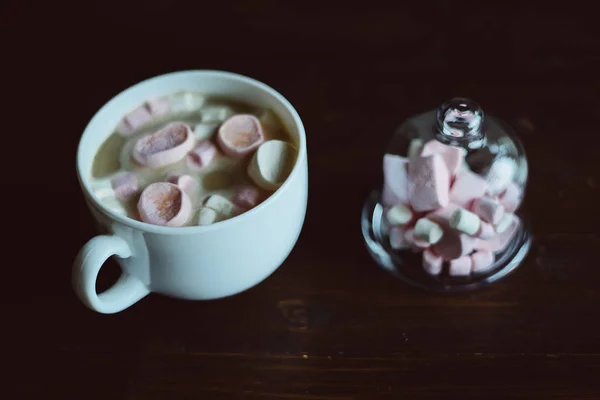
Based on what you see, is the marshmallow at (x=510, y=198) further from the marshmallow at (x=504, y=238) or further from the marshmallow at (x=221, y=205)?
the marshmallow at (x=221, y=205)

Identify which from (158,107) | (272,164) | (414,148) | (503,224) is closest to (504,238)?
(503,224)

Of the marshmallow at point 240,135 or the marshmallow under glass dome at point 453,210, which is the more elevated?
the marshmallow at point 240,135

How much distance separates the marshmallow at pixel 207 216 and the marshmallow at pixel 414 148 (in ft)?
0.74

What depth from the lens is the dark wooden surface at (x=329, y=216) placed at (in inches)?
24.0

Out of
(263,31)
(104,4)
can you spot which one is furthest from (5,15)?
(263,31)

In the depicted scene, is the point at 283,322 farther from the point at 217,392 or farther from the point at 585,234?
the point at 585,234

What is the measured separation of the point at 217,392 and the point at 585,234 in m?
0.37

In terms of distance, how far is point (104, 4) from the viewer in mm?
991

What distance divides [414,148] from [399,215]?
81mm

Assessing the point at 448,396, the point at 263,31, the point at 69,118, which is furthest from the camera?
the point at 263,31

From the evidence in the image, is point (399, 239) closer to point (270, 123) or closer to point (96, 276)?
point (270, 123)

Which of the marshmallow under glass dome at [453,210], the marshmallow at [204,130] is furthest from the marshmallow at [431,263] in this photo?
the marshmallow at [204,130]

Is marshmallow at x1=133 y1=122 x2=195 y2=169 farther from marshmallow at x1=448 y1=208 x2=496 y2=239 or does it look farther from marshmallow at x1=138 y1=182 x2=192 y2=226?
marshmallow at x1=448 y1=208 x2=496 y2=239

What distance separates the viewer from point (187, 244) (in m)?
0.55
